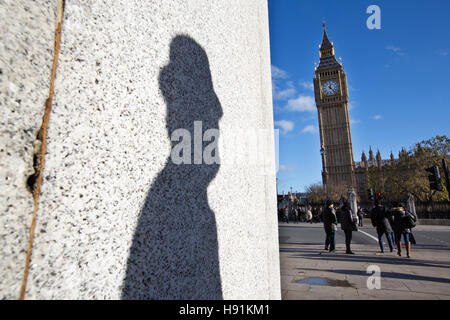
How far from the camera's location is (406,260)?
24.0ft

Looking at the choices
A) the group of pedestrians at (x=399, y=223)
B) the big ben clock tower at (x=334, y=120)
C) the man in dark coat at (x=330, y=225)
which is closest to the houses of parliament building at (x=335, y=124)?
the big ben clock tower at (x=334, y=120)

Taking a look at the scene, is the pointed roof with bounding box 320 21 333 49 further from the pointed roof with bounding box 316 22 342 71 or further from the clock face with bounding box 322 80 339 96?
the clock face with bounding box 322 80 339 96

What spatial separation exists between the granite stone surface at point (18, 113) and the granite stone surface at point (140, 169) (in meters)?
0.03

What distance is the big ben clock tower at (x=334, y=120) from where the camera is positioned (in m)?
77.4

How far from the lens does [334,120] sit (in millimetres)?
80500

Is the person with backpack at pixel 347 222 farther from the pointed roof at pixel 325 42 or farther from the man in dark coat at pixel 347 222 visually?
the pointed roof at pixel 325 42

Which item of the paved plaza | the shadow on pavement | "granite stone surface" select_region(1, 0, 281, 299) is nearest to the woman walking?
the paved plaza

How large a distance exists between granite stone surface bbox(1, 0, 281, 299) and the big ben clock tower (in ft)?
264

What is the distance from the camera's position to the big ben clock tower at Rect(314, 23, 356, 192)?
77.4 metres

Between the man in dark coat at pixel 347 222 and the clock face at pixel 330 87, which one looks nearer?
the man in dark coat at pixel 347 222

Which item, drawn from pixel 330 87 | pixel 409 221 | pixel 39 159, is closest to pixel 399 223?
pixel 409 221
